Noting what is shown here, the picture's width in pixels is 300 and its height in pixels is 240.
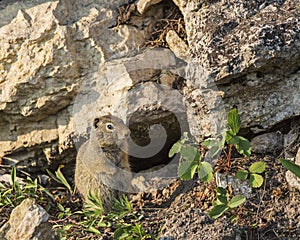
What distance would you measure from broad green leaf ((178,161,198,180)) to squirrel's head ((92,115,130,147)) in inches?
35.3

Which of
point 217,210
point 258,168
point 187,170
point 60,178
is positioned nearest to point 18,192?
point 60,178

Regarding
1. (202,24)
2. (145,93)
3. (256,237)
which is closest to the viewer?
(256,237)

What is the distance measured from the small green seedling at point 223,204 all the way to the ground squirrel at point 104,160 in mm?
1172

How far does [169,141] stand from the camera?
4844 mm

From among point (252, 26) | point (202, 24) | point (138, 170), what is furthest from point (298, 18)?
point (138, 170)

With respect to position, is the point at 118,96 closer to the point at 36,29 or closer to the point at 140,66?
the point at 140,66

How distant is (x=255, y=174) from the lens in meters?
3.88

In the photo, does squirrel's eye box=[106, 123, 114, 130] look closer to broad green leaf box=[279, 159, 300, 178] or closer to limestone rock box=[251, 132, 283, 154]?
limestone rock box=[251, 132, 283, 154]

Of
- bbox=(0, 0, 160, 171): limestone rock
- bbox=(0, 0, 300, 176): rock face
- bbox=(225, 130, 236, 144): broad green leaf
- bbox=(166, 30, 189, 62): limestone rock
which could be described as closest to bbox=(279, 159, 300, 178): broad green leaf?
bbox=(225, 130, 236, 144): broad green leaf

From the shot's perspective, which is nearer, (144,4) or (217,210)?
(217,210)

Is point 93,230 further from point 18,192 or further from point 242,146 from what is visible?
point 242,146

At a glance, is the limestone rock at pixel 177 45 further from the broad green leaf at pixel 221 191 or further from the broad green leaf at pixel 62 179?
the broad green leaf at pixel 62 179

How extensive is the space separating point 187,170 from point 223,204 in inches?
14.1

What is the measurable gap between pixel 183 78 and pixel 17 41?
1561 millimetres
